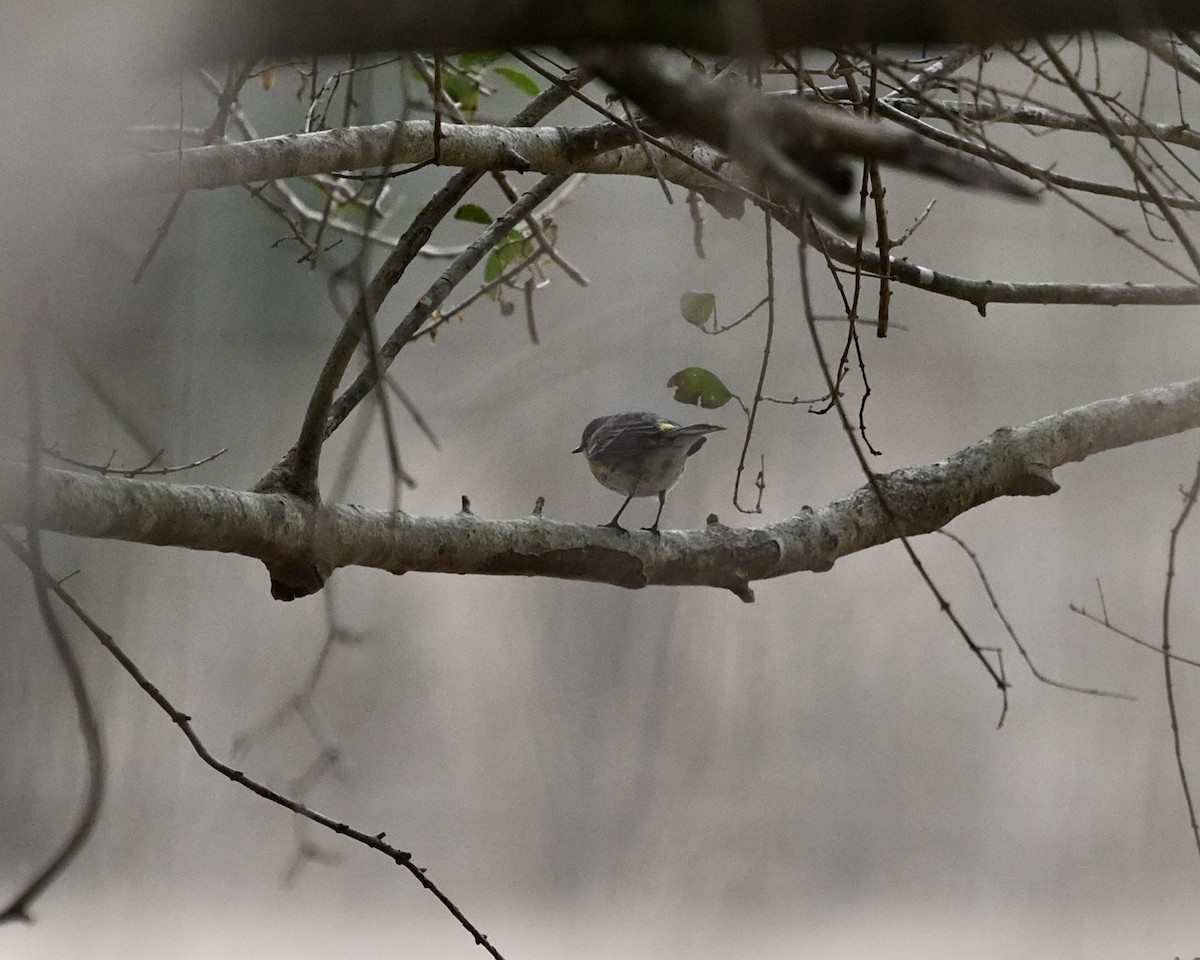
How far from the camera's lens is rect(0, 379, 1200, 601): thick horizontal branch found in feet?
2.53

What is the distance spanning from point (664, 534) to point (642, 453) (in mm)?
535

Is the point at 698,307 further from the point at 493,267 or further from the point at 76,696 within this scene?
the point at 76,696

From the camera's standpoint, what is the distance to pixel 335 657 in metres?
1.91

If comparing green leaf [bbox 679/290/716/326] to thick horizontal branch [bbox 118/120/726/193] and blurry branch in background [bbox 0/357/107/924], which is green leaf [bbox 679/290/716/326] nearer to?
thick horizontal branch [bbox 118/120/726/193]

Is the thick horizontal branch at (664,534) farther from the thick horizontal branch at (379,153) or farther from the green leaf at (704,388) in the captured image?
the thick horizontal branch at (379,153)

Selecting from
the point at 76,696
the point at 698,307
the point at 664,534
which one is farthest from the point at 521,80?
the point at 76,696

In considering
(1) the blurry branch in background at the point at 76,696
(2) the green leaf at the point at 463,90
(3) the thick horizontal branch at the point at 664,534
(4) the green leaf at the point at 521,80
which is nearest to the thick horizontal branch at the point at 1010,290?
(3) the thick horizontal branch at the point at 664,534

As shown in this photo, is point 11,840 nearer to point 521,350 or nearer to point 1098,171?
point 521,350

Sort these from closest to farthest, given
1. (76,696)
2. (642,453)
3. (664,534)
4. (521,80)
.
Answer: (76,696) < (664,534) < (521,80) < (642,453)

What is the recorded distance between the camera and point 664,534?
1.03 meters

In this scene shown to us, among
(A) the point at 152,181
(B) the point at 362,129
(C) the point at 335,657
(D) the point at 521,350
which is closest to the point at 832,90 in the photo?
(B) the point at 362,129

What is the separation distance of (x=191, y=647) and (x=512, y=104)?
1.08 metres

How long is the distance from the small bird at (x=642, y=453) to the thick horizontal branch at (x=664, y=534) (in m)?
0.50

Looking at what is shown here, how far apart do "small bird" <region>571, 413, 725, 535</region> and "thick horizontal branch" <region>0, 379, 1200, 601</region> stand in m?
0.50
